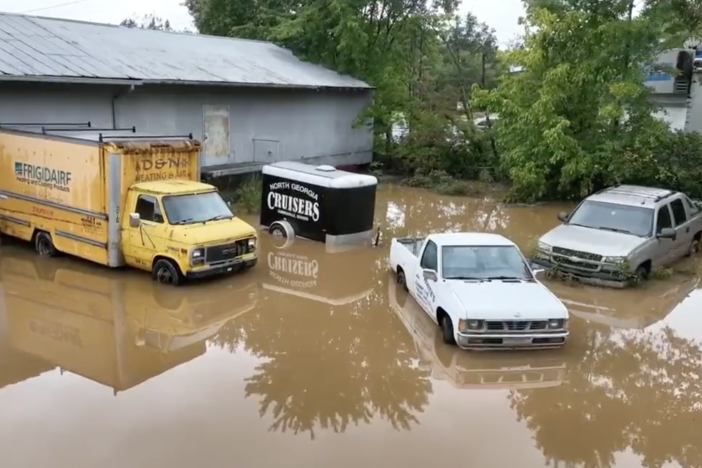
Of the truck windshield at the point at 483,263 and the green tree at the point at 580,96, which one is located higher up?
the green tree at the point at 580,96

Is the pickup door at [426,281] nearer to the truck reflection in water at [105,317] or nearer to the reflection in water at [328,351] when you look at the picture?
the reflection in water at [328,351]

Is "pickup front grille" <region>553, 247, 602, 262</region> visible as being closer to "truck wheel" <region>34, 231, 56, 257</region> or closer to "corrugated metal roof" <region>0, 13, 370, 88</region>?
"truck wheel" <region>34, 231, 56, 257</region>

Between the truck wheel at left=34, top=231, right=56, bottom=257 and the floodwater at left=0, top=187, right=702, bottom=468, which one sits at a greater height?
the truck wheel at left=34, top=231, right=56, bottom=257

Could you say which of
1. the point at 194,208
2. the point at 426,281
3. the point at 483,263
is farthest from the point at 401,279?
the point at 194,208

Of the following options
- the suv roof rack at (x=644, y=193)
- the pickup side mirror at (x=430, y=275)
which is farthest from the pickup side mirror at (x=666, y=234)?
the pickup side mirror at (x=430, y=275)

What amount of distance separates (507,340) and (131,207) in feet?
24.1

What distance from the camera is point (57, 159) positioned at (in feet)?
43.1

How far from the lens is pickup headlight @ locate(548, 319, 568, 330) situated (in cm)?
913

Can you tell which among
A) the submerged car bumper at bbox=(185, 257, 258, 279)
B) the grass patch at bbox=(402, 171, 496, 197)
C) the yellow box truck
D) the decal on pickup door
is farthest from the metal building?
the decal on pickup door

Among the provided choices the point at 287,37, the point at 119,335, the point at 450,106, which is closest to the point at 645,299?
the point at 119,335

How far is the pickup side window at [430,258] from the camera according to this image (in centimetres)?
1040

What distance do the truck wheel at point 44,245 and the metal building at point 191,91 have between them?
3806 mm

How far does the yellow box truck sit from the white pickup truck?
12.7ft

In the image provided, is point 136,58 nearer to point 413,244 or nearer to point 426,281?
point 413,244
